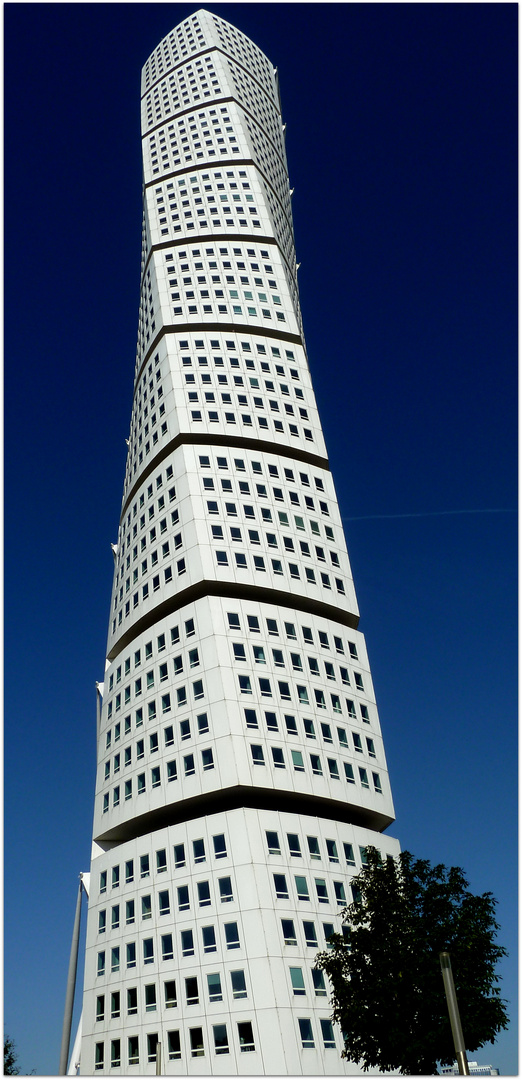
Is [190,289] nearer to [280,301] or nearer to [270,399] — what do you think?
[280,301]

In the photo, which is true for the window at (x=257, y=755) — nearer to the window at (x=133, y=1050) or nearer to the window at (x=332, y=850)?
the window at (x=332, y=850)

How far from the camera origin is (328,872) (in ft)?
126

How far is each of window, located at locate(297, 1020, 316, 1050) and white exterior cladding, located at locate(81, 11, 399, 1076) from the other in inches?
3.0

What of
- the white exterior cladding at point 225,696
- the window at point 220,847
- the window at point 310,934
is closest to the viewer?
the white exterior cladding at point 225,696

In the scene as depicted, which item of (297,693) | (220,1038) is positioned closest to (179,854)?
(220,1038)

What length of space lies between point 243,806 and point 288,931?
22.1ft

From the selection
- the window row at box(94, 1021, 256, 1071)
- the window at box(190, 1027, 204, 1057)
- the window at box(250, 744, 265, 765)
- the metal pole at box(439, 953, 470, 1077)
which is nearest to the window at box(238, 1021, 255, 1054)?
the window row at box(94, 1021, 256, 1071)

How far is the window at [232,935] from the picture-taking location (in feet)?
115

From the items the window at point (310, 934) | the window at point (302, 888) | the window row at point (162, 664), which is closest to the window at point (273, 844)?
the window at point (302, 888)

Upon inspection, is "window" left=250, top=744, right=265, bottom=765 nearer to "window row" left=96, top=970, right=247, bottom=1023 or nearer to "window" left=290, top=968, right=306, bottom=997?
"window" left=290, top=968, right=306, bottom=997

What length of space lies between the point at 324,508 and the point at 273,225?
28306 mm

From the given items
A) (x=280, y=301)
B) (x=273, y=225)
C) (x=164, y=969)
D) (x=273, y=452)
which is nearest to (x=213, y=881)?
(x=164, y=969)

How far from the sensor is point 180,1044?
112 feet

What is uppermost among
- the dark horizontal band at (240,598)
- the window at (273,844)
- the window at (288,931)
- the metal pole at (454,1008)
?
the dark horizontal band at (240,598)
